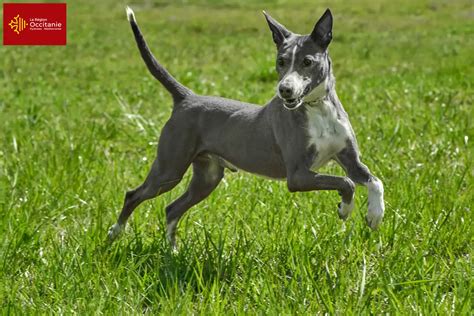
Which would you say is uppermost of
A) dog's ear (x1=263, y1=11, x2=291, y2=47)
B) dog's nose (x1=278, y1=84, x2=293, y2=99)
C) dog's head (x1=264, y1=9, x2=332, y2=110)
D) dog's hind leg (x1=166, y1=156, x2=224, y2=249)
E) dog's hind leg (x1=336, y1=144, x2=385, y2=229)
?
dog's ear (x1=263, y1=11, x2=291, y2=47)

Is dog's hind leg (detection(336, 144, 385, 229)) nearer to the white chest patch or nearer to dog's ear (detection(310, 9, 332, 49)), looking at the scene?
the white chest patch

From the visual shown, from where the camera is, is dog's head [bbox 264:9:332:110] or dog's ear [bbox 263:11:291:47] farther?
dog's ear [bbox 263:11:291:47]

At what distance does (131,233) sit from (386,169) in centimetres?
210

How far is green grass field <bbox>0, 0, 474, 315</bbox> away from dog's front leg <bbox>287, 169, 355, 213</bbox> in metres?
0.37

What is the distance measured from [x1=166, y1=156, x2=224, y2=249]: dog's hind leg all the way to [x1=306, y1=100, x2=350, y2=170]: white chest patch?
99 cm

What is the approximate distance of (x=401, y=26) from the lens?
19.1 meters

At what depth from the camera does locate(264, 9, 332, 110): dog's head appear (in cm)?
392

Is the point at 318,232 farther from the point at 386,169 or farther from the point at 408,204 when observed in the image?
the point at 386,169

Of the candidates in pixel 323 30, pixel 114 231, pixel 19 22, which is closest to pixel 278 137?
pixel 323 30

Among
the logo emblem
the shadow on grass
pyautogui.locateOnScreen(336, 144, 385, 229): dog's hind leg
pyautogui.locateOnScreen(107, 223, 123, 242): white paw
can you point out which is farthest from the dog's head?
the logo emblem

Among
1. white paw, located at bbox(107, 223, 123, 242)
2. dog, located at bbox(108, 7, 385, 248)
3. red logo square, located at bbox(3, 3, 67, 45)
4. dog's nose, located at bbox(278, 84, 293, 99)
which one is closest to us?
dog's nose, located at bbox(278, 84, 293, 99)

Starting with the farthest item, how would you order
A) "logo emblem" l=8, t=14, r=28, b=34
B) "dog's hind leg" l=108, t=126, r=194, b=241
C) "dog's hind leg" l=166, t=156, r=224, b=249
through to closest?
"logo emblem" l=8, t=14, r=28, b=34 → "dog's hind leg" l=166, t=156, r=224, b=249 → "dog's hind leg" l=108, t=126, r=194, b=241

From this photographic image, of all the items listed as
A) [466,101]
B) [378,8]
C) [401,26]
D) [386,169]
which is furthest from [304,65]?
[378,8]

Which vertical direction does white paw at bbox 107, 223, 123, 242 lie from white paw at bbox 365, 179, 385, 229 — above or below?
below
